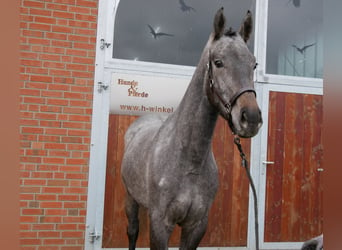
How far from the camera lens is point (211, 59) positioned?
228 centimetres

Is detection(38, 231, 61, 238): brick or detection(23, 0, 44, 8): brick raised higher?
detection(23, 0, 44, 8): brick

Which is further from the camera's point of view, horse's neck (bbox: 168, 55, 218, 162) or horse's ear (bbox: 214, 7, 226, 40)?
horse's neck (bbox: 168, 55, 218, 162)

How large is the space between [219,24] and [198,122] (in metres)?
0.67

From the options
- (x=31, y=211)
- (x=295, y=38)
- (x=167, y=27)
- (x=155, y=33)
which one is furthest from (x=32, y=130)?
(x=295, y=38)

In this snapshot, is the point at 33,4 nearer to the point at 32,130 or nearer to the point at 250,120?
the point at 32,130

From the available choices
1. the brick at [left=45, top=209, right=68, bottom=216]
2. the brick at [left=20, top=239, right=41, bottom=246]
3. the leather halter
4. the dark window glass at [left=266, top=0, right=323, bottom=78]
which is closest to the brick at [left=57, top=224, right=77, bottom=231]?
the brick at [left=45, top=209, right=68, bottom=216]

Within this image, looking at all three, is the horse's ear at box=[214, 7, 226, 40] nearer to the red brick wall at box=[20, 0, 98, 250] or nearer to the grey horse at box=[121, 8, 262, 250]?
the grey horse at box=[121, 8, 262, 250]

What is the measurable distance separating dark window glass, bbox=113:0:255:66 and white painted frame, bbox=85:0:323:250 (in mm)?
107

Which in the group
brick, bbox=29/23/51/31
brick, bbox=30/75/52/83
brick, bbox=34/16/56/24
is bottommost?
brick, bbox=30/75/52/83

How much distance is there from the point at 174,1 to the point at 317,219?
328 centimetres

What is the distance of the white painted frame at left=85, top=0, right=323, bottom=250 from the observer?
3.94 m

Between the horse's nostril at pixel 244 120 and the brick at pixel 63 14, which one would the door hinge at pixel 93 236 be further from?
the horse's nostril at pixel 244 120

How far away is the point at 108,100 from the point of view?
404 centimetres

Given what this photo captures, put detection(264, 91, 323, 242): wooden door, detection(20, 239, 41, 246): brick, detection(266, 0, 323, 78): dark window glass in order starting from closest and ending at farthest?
detection(20, 239, 41, 246): brick → detection(264, 91, 323, 242): wooden door → detection(266, 0, 323, 78): dark window glass
